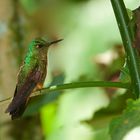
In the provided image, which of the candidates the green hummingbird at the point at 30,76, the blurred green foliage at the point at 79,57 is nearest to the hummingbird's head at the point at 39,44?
the green hummingbird at the point at 30,76

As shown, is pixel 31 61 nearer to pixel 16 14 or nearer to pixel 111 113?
pixel 111 113

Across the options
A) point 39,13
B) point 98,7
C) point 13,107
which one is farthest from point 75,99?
point 13,107

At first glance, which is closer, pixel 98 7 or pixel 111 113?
pixel 111 113

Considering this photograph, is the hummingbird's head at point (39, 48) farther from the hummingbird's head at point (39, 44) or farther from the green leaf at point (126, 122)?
the green leaf at point (126, 122)

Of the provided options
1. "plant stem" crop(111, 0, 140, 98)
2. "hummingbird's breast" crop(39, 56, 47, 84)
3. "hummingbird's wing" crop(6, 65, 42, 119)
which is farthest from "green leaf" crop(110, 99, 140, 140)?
"hummingbird's breast" crop(39, 56, 47, 84)

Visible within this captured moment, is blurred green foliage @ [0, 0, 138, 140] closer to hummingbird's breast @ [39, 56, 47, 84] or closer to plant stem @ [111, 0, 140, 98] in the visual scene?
hummingbird's breast @ [39, 56, 47, 84]

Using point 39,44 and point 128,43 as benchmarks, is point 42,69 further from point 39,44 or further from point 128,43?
point 128,43

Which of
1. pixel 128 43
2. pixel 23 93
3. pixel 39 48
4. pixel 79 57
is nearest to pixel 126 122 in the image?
pixel 128 43
